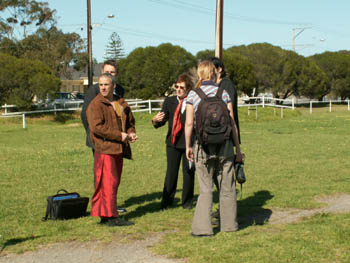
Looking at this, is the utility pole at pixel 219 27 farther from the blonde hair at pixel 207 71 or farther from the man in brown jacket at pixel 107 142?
the blonde hair at pixel 207 71

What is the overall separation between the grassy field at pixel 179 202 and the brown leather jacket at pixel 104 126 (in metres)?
1.02

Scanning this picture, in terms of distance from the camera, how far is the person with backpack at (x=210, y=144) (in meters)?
5.79

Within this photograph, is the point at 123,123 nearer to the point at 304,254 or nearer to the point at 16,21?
the point at 304,254

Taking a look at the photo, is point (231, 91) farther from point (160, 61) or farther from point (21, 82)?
point (160, 61)

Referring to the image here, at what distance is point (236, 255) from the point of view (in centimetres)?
521

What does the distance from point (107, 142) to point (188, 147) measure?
3.44ft

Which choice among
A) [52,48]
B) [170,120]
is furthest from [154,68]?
[170,120]

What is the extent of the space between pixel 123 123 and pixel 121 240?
4.88ft

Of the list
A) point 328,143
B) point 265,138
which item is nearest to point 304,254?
point 328,143

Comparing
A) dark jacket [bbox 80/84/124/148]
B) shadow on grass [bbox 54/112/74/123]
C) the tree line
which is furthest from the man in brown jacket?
the tree line

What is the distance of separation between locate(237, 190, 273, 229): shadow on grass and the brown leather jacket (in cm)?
188

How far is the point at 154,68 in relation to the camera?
57.5 metres

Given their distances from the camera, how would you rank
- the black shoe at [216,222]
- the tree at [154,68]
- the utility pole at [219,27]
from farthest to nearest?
the tree at [154,68]
the utility pole at [219,27]
the black shoe at [216,222]

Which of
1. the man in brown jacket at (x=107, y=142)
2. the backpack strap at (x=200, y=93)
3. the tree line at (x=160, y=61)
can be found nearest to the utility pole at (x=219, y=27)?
the man in brown jacket at (x=107, y=142)
